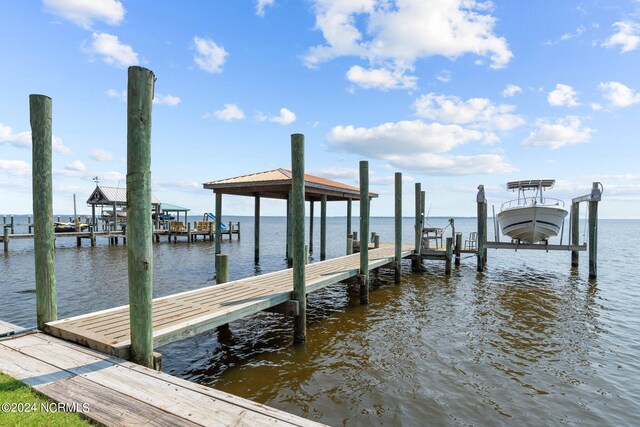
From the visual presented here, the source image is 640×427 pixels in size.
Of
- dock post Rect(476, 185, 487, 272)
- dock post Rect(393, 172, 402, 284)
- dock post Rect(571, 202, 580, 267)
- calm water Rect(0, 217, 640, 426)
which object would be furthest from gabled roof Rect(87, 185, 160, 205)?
dock post Rect(571, 202, 580, 267)

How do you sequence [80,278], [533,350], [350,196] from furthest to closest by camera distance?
1. [350,196]
2. [80,278]
3. [533,350]

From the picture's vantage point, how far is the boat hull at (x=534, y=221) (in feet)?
53.1

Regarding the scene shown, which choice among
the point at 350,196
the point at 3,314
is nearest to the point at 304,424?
the point at 3,314

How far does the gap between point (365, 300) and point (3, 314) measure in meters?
9.48

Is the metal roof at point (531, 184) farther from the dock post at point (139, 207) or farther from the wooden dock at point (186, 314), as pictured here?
the dock post at point (139, 207)

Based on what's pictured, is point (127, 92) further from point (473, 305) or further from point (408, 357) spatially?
point (473, 305)

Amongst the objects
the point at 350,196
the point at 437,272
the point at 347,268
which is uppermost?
the point at 350,196

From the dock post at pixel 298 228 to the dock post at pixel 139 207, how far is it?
3.20 m

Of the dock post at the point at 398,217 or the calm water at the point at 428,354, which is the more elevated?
the dock post at the point at 398,217

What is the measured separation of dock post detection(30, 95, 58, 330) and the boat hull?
56.7 ft

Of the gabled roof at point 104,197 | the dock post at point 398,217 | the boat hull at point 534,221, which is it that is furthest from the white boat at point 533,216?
the gabled roof at point 104,197

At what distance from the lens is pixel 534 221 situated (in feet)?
53.4

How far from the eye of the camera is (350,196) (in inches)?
774

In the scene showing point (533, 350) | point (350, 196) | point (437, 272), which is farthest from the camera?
point (350, 196)
